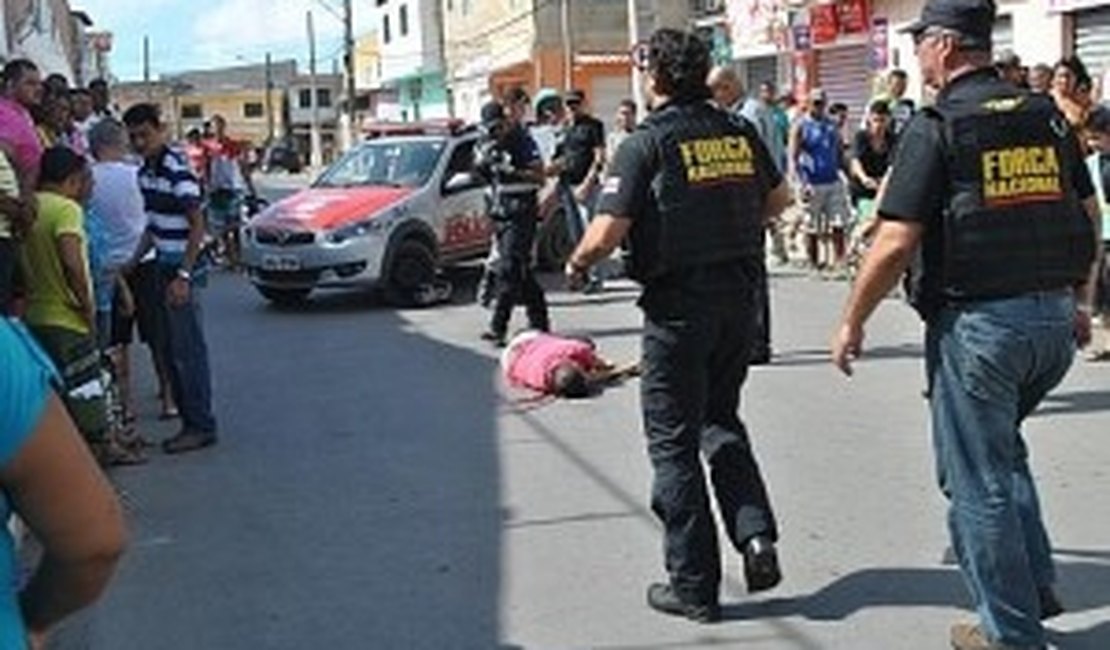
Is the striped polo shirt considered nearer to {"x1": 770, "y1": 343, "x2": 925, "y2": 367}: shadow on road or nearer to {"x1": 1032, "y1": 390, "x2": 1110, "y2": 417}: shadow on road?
{"x1": 770, "y1": 343, "x2": 925, "y2": 367}: shadow on road

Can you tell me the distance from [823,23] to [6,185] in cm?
2061

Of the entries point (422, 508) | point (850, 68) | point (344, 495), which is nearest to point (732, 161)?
point (422, 508)

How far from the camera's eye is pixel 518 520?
618 centimetres

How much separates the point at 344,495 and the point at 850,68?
19092 millimetres

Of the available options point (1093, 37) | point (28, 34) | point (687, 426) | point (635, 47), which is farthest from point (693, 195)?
point (28, 34)

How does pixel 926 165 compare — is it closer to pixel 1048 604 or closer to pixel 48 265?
pixel 1048 604

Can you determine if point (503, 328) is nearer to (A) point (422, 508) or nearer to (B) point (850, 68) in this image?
(A) point (422, 508)

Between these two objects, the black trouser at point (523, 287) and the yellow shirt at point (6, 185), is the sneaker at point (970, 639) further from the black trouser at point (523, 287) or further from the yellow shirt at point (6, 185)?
the black trouser at point (523, 287)

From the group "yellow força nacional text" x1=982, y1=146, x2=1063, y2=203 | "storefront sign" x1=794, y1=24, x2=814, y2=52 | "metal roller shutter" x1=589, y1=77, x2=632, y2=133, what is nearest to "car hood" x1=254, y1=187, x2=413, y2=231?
"yellow força nacional text" x1=982, y1=146, x2=1063, y2=203

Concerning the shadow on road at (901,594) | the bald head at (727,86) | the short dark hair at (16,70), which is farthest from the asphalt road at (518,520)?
the short dark hair at (16,70)

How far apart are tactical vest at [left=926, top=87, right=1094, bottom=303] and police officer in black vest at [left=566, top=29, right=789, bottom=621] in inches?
36.5

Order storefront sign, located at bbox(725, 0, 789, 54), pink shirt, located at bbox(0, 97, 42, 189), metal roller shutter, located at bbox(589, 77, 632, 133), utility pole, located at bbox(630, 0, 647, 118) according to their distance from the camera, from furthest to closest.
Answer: metal roller shutter, located at bbox(589, 77, 632, 133) → storefront sign, located at bbox(725, 0, 789, 54) → utility pole, located at bbox(630, 0, 647, 118) → pink shirt, located at bbox(0, 97, 42, 189)

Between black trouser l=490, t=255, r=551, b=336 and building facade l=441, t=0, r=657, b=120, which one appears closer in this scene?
black trouser l=490, t=255, r=551, b=336

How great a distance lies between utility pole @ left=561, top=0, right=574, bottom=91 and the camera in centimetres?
4128
